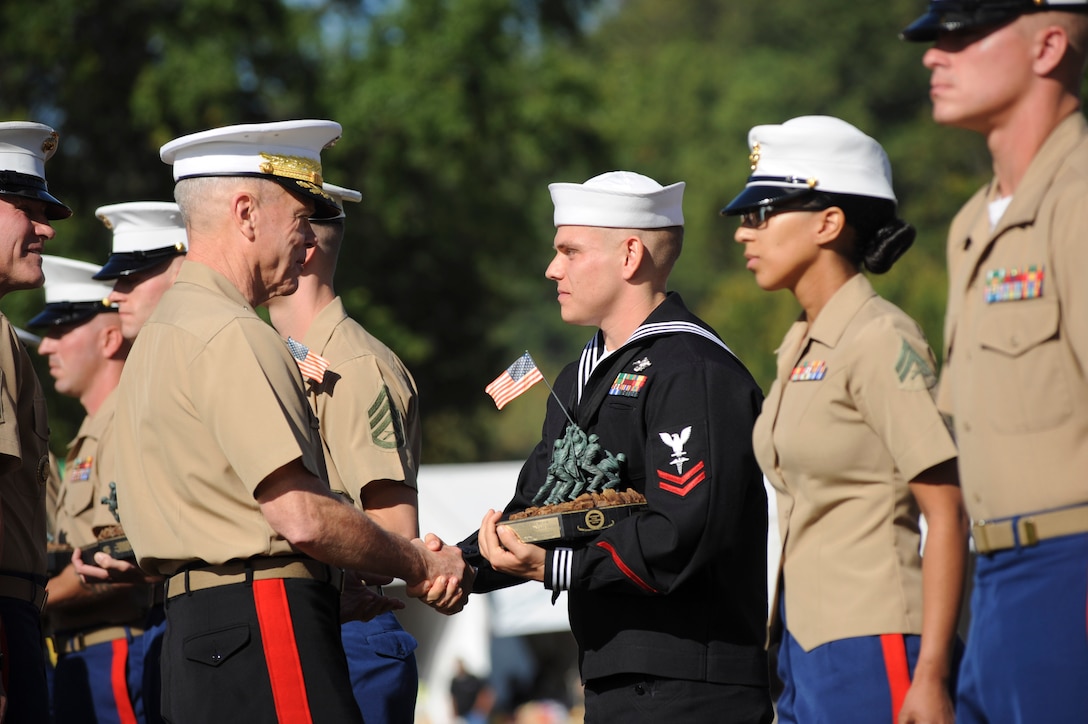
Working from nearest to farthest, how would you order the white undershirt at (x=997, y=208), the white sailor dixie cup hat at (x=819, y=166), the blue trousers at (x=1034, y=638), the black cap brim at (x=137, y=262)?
the blue trousers at (x=1034, y=638)
the white undershirt at (x=997, y=208)
the white sailor dixie cup hat at (x=819, y=166)
the black cap brim at (x=137, y=262)

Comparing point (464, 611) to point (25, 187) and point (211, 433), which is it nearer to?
point (25, 187)

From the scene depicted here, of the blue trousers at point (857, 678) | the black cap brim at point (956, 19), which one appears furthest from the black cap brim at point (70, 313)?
the black cap brim at point (956, 19)

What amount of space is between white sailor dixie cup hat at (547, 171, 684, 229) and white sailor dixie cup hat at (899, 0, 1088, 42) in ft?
5.77

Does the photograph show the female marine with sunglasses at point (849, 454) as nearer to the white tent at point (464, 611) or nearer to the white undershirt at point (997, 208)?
the white undershirt at point (997, 208)

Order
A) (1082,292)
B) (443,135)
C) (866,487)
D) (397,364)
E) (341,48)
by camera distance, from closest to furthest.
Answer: (1082,292)
(866,487)
(397,364)
(443,135)
(341,48)

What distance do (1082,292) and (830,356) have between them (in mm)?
1042

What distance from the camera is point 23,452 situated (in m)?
5.07

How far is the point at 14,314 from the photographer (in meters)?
15.9

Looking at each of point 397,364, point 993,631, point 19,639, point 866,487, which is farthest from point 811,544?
point 19,639

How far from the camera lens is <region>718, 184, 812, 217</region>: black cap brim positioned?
161 inches

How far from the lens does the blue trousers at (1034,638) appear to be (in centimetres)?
296

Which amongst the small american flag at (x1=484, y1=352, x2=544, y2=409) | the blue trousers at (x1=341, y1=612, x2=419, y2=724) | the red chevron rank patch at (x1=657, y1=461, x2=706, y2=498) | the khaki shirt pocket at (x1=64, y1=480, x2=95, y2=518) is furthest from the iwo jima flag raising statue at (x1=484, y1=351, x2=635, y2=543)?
the khaki shirt pocket at (x1=64, y1=480, x2=95, y2=518)

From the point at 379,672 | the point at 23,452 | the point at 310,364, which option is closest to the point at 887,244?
the point at 310,364

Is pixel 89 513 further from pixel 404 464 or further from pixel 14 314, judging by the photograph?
pixel 14 314
